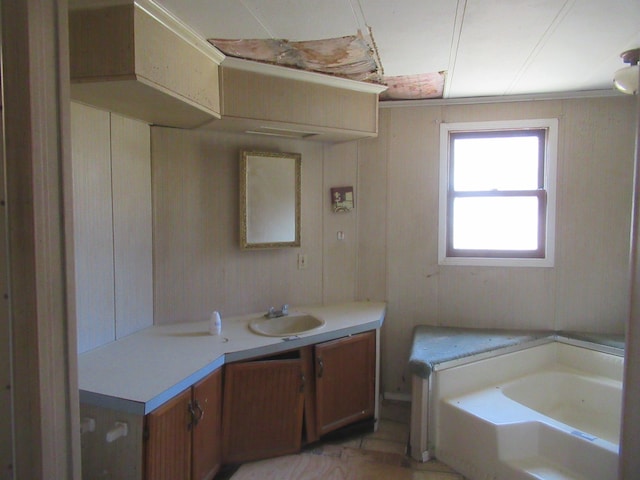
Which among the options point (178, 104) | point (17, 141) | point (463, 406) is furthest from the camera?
point (463, 406)

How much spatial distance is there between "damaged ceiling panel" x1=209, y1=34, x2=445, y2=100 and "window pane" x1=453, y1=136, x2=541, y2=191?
1.85 feet

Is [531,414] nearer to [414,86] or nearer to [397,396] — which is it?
[397,396]

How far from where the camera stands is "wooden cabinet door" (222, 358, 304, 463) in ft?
6.86

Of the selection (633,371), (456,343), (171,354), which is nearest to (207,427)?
(171,354)

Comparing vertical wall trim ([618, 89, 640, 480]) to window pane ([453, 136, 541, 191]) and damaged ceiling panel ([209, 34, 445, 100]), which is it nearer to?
A: damaged ceiling panel ([209, 34, 445, 100])

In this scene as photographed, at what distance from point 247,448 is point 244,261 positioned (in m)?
1.13

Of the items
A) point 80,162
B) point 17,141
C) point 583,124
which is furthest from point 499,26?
point 80,162

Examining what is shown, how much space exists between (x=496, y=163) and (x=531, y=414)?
5.70 ft

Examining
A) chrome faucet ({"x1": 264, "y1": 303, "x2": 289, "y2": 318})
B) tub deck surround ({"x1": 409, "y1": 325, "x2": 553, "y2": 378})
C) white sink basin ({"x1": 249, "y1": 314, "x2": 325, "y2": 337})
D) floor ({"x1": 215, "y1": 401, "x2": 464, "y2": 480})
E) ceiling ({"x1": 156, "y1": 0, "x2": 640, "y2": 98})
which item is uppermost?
ceiling ({"x1": 156, "y1": 0, "x2": 640, "y2": 98})

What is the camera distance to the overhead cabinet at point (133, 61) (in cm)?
158

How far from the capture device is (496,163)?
2990 millimetres

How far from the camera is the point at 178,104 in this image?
75.6 inches

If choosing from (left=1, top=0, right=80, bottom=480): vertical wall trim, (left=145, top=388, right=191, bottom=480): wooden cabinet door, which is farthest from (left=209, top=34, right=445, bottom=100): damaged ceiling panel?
(left=145, top=388, right=191, bottom=480): wooden cabinet door

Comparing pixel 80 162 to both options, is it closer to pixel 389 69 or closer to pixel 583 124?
pixel 389 69
